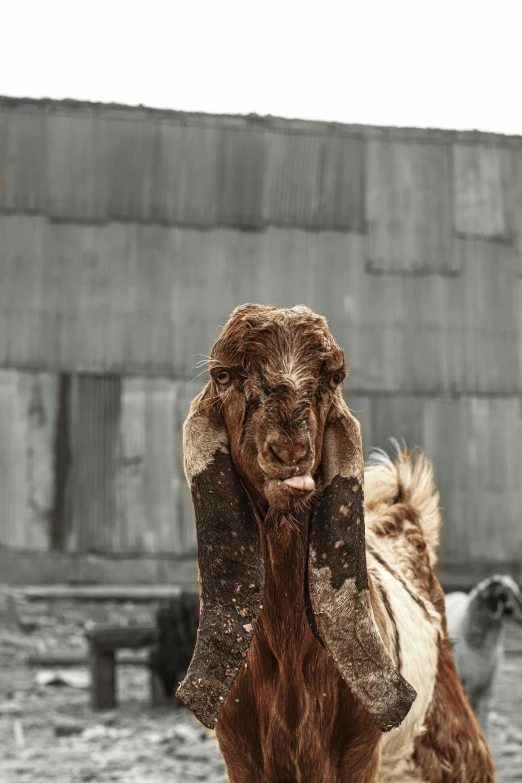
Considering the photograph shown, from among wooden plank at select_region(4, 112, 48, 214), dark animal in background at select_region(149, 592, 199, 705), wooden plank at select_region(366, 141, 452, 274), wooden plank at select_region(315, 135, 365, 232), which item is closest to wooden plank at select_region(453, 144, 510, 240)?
wooden plank at select_region(366, 141, 452, 274)

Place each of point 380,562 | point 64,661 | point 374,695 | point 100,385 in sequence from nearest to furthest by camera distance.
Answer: point 374,695, point 380,562, point 64,661, point 100,385

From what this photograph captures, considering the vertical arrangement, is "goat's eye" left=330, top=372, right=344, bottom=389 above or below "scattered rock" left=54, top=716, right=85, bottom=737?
above

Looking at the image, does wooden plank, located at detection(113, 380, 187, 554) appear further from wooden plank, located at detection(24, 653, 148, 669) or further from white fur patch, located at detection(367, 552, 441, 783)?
white fur patch, located at detection(367, 552, 441, 783)

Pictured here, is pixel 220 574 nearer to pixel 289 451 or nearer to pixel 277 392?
pixel 289 451

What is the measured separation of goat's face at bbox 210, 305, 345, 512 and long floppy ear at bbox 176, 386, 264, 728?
0.26 ft

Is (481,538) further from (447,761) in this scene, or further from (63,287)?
(447,761)

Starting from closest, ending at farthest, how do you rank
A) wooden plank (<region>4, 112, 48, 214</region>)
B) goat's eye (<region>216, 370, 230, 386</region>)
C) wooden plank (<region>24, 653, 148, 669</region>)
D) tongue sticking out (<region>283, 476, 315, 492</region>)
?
tongue sticking out (<region>283, 476, 315, 492</region>) < goat's eye (<region>216, 370, 230, 386</region>) < wooden plank (<region>24, 653, 148, 669</region>) < wooden plank (<region>4, 112, 48, 214</region>)

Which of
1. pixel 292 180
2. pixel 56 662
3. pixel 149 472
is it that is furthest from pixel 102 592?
pixel 292 180

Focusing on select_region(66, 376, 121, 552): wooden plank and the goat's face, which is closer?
the goat's face

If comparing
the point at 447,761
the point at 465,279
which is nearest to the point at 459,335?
the point at 465,279

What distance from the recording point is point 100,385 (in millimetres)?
14398

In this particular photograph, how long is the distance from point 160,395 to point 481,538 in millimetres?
5140

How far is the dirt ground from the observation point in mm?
7910

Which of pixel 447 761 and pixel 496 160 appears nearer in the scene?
pixel 447 761
